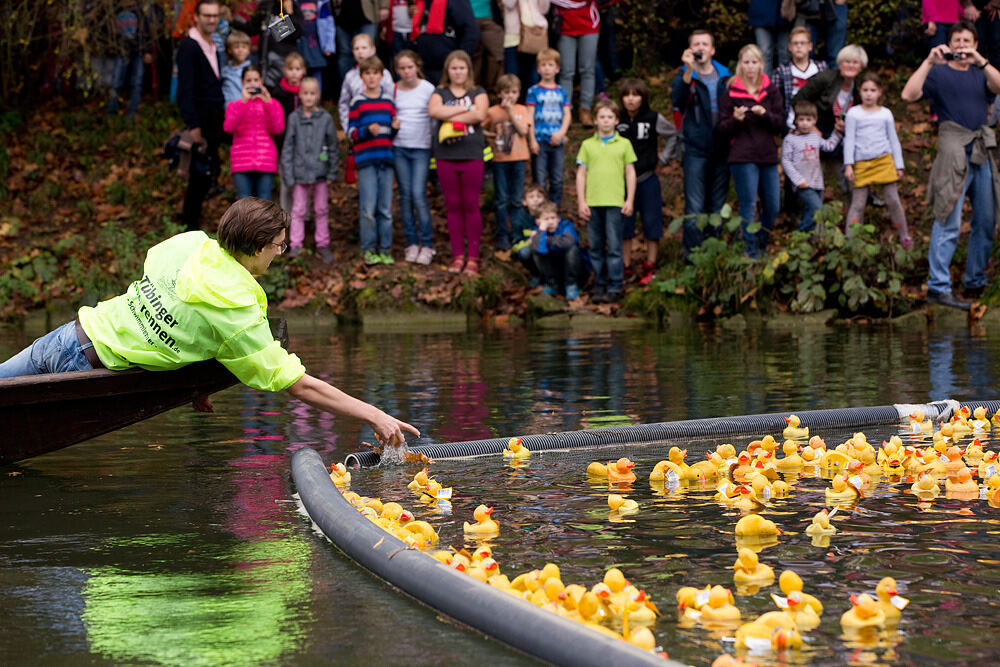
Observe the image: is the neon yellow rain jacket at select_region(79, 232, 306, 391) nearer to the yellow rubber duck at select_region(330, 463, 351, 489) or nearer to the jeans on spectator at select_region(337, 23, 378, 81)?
the yellow rubber duck at select_region(330, 463, 351, 489)

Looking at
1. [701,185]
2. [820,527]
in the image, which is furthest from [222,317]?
[701,185]

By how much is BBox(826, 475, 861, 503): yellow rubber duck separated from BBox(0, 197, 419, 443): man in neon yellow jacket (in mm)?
1778

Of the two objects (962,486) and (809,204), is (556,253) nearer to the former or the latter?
(809,204)

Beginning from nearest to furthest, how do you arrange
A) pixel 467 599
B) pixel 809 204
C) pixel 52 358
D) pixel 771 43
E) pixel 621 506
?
1. pixel 467 599
2. pixel 621 506
3. pixel 52 358
4. pixel 809 204
5. pixel 771 43

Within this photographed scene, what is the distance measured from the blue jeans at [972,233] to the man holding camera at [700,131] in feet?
8.28

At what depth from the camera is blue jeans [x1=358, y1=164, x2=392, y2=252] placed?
16406mm

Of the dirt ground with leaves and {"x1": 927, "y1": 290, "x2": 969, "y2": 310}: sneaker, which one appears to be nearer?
{"x1": 927, "y1": 290, "x2": 969, "y2": 310}: sneaker

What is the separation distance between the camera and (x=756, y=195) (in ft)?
50.7

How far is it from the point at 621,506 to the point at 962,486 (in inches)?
59.3

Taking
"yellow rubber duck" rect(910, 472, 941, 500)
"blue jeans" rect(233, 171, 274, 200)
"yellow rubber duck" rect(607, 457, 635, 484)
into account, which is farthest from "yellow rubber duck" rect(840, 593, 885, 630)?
"blue jeans" rect(233, 171, 274, 200)

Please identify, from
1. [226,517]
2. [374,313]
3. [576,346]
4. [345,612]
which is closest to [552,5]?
[374,313]

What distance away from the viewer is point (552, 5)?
59.9 ft

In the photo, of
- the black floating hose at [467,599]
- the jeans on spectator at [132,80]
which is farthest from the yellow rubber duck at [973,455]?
the jeans on spectator at [132,80]

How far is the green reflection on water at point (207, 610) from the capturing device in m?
3.78
